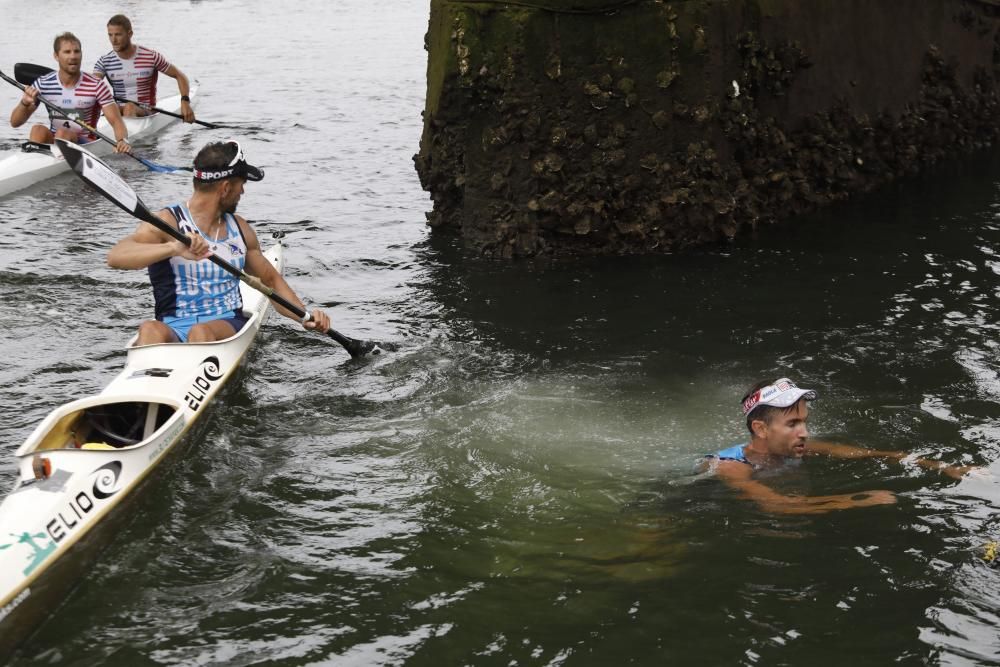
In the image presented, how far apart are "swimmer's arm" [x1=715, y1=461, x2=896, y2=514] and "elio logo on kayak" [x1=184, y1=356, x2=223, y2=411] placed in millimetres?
3353

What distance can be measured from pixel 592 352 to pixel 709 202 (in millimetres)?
2823

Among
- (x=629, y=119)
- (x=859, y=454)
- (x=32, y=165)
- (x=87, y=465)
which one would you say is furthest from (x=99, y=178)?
(x=32, y=165)

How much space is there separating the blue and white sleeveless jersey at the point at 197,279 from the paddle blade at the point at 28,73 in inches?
302

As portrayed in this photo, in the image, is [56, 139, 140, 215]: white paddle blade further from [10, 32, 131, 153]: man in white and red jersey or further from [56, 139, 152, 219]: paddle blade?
[10, 32, 131, 153]: man in white and red jersey

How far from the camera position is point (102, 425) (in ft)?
24.4

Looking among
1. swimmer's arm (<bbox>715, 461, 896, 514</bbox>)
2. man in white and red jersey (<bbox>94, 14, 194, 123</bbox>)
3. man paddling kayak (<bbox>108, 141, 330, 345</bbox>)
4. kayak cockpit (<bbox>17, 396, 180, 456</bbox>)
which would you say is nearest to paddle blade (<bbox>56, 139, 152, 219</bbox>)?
man paddling kayak (<bbox>108, 141, 330, 345</bbox>)

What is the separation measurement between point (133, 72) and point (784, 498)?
12.6m

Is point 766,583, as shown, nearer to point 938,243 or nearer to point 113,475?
point 113,475

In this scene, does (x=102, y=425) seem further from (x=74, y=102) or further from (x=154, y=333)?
(x=74, y=102)

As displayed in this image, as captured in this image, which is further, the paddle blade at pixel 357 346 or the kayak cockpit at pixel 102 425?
the paddle blade at pixel 357 346

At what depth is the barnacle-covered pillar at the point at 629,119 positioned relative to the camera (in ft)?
37.5

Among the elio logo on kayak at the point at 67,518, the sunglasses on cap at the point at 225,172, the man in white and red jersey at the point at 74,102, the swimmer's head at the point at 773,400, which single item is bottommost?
the elio logo on kayak at the point at 67,518

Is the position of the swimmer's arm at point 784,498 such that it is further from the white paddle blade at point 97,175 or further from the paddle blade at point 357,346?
the white paddle blade at point 97,175

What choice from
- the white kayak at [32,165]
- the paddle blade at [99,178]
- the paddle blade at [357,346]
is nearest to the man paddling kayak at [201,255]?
the paddle blade at [99,178]
